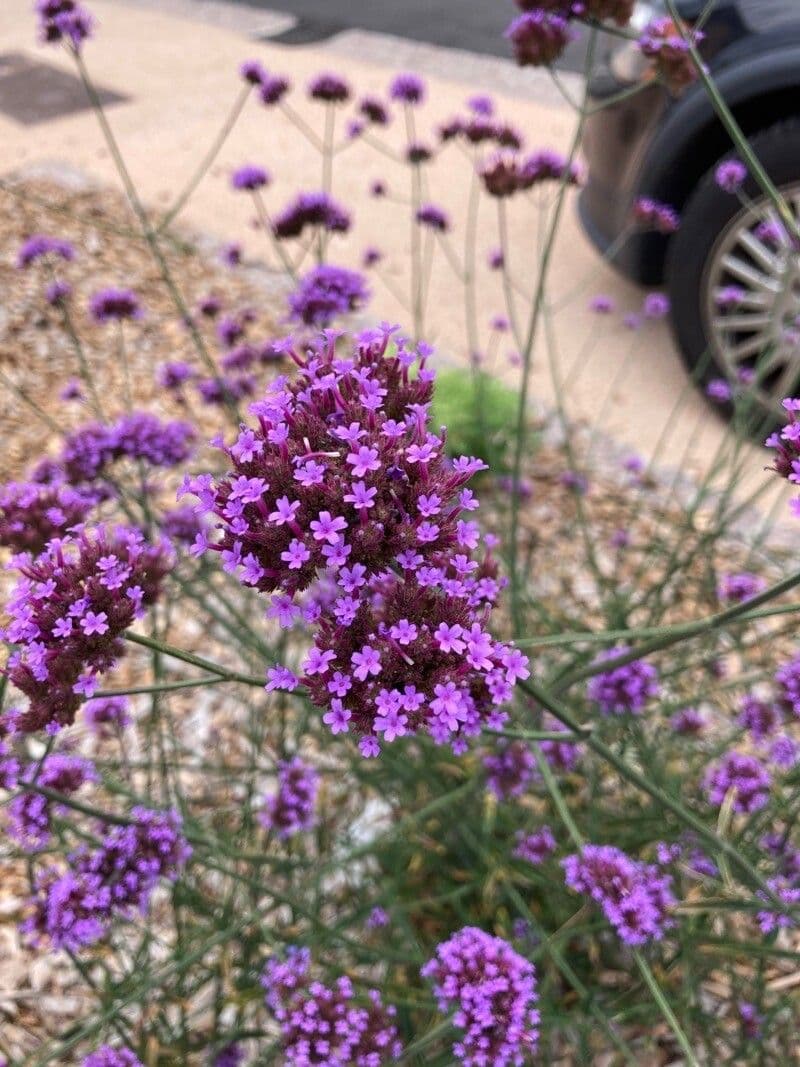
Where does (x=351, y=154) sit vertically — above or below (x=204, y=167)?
below

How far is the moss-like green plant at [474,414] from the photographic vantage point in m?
3.34

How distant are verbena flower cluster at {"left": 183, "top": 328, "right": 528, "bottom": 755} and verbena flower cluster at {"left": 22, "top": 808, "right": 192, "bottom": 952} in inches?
23.8

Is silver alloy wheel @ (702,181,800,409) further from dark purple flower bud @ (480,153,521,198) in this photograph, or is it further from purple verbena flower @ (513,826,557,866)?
purple verbena flower @ (513,826,557,866)

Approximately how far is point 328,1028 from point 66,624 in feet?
2.40

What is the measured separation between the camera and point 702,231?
3.44m

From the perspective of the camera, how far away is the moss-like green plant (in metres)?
3.34

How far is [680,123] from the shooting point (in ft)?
11.1

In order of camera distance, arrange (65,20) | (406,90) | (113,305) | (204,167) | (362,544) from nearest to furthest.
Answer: (362,544), (65,20), (113,305), (204,167), (406,90)

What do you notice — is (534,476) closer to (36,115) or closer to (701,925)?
(701,925)

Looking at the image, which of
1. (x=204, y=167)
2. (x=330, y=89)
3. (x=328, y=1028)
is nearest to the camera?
(x=328, y=1028)

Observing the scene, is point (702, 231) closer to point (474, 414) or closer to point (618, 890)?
point (474, 414)

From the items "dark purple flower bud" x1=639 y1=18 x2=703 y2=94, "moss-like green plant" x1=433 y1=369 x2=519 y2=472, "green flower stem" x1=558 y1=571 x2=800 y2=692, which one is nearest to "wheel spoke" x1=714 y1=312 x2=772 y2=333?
"moss-like green plant" x1=433 y1=369 x2=519 y2=472

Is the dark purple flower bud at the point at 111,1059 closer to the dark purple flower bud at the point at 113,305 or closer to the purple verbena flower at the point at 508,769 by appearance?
the purple verbena flower at the point at 508,769

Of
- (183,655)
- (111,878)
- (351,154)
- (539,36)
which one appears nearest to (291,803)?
(111,878)
